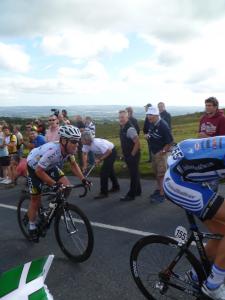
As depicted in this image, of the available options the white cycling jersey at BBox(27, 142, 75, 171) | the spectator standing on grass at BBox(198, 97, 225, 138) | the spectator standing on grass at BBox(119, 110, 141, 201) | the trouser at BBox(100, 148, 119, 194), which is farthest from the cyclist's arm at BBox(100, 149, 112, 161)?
the white cycling jersey at BBox(27, 142, 75, 171)

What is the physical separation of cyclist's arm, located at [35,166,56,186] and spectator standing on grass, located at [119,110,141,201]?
3.49 meters

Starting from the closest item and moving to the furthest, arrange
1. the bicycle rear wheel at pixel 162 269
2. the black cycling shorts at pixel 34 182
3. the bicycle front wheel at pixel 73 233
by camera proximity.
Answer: the bicycle rear wheel at pixel 162 269, the bicycle front wheel at pixel 73 233, the black cycling shorts at pixel 34 182

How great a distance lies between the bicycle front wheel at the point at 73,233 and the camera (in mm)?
5664

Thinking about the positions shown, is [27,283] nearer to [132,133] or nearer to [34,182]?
[34,182]

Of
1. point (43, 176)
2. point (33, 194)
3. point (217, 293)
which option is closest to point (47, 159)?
point (43, 176)

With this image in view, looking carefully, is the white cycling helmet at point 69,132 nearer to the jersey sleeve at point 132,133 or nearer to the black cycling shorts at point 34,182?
the black cycling shorts at point 34,182

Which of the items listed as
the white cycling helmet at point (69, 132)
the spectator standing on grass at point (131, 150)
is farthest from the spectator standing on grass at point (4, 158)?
the white cycling helmet at point (69, 132)

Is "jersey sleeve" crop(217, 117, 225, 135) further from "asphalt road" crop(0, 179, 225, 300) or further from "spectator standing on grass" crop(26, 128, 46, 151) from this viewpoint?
"spectator standing on grass" crop(26, 128, 46, 151)

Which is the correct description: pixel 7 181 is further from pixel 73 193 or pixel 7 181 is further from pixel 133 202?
pixel 133 202

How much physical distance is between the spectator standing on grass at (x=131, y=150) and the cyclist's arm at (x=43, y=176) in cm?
349

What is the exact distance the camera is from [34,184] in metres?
6.59

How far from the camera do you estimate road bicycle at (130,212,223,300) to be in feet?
13.1

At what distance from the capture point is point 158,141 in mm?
8914

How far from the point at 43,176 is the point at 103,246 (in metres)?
1.49
